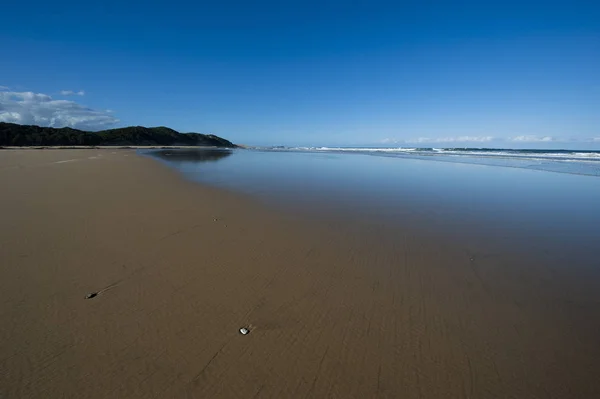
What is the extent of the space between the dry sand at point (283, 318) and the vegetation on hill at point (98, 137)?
215ft

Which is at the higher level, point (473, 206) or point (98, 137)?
point (98, 137)

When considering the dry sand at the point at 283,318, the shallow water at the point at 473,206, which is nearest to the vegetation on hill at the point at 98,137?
the shallow water at the point at 473,206

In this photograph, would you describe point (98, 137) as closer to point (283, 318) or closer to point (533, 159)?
point (283, 318)

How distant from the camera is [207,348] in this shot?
233cm

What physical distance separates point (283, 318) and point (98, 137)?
8055 centimetres

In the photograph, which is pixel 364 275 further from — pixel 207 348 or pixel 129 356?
pixel 129 356

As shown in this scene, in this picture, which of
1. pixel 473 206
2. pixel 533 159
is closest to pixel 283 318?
pixel 473 206

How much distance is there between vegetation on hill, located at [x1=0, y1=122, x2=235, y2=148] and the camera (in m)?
49.8

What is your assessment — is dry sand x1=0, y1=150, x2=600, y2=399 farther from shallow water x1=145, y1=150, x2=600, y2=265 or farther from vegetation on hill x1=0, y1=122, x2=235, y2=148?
vegetation on hill x1=0, y1=122, x2=235, y2=148

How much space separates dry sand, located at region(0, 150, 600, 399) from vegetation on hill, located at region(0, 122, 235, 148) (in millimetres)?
65531

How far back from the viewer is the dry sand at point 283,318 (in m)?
2.06

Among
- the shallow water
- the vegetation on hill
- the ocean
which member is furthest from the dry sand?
the vegetation on hill

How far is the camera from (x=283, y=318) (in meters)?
2.77

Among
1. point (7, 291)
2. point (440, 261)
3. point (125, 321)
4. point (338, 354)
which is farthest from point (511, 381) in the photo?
point (7, 291)
